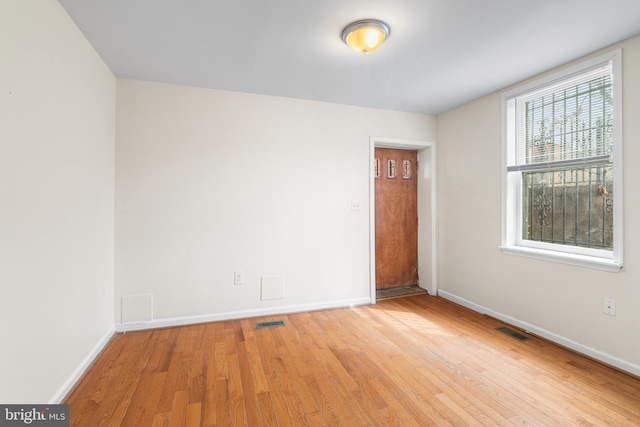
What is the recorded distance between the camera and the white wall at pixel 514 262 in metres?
2.10

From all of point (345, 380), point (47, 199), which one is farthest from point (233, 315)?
point (47, 199)

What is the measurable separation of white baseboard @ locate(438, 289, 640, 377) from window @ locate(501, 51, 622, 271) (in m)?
0.68

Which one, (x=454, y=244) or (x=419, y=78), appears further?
(x=454, y=244)

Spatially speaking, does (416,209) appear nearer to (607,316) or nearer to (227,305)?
(607,316)

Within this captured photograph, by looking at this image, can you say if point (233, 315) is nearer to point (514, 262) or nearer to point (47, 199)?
point (47, 199)

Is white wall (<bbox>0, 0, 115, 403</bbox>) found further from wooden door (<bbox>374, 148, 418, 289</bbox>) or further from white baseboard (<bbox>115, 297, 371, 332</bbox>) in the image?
wooden door (<bbox>374, 148, 418, 289</bbox>)

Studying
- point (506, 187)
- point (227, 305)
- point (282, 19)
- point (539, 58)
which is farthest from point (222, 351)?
point (539, 58)

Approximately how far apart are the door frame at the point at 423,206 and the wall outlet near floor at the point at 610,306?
1.83m

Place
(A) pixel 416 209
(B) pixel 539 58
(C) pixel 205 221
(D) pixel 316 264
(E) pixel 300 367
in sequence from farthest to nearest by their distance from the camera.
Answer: (A) pixel 416 209, (D) pixel 316 264, (C) pixel 205 221, (B) pixel 539 58, (E) pixel 300 367

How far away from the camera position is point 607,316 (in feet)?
7.31

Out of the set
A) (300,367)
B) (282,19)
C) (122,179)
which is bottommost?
(300,367)

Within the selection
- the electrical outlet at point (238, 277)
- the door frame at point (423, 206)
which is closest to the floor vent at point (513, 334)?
the door frame at point (423, 206)

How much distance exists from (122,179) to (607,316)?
14.2 ft

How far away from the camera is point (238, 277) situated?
3121 millimetres
